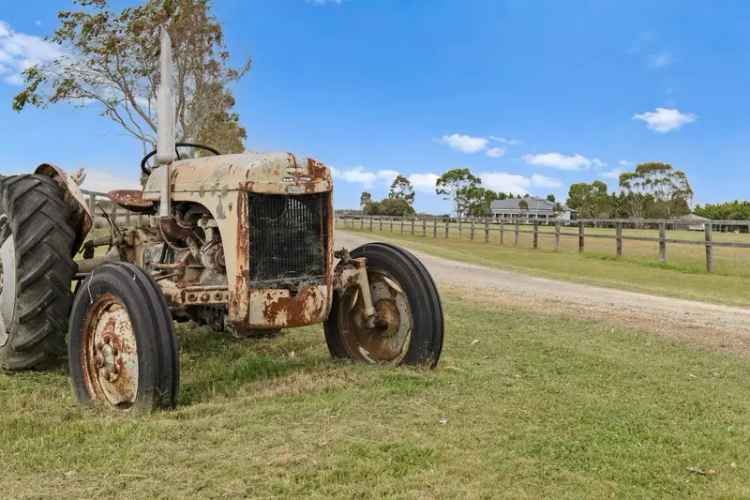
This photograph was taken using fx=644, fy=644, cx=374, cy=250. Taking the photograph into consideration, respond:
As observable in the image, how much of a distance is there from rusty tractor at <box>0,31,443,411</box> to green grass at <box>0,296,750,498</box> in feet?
0.96

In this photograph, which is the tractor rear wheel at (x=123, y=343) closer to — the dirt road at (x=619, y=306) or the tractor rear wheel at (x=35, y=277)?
the tractor rear wheel at (x=35, y=277)

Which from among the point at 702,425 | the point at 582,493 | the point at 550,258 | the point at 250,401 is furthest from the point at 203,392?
the point at 550,258

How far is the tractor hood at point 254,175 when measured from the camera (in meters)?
4.35

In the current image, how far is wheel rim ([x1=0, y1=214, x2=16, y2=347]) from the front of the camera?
16.7 feet

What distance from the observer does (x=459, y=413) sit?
4121 millimetres

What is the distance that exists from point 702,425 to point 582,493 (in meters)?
1.56

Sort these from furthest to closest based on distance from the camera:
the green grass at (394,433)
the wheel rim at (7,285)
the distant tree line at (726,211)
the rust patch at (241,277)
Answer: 1. the distant tree line at (726,211)
2. the wheel rim at (7,285)
3. the rust patch at (241,277)
4. the green grass at (394,433)

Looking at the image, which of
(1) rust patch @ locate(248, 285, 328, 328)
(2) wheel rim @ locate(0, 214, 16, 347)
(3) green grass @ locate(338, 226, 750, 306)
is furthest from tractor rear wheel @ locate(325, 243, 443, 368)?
(3) green grass @ locate(338, 226, 750, 306)

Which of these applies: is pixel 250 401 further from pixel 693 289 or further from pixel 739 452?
pixel 693 289

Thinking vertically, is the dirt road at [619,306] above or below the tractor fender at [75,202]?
A: below

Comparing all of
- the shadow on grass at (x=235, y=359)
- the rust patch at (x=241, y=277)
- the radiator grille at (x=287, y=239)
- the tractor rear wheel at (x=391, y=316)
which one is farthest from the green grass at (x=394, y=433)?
the radiator grille at (x=287, y=239)

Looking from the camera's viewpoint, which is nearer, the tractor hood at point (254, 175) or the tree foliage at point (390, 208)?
the tractor hood at point (254, 175)

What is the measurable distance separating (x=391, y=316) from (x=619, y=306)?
626 cm

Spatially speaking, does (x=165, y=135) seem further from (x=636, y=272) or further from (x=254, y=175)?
(x=636, y=272)
